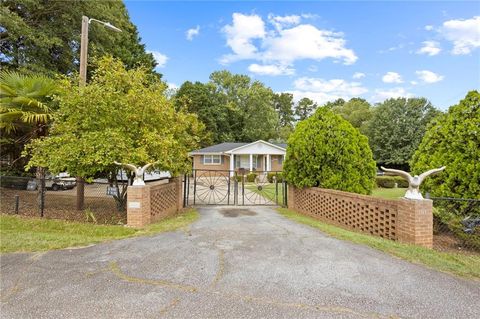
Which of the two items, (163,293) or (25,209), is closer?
(163,293)

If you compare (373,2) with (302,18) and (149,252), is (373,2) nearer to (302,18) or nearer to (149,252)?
(302,18)

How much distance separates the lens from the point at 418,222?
5.12 m

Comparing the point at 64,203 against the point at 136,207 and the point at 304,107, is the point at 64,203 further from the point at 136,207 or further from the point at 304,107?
the point at 304,107

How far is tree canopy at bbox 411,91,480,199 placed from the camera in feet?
18.2

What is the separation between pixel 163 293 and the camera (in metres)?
3.06

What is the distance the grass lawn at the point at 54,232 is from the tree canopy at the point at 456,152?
6.22m

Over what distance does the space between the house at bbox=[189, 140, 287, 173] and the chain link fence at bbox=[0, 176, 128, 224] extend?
16967 millimetres

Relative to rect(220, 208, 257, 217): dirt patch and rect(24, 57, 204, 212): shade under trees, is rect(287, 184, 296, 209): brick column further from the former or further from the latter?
rect(24, 57, 204, 212): shade under trees

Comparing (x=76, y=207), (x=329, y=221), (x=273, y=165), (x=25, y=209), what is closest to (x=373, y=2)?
(x=329, y=221)

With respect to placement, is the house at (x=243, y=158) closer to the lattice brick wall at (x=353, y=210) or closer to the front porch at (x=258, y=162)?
the front porch at (x=258, y=162)

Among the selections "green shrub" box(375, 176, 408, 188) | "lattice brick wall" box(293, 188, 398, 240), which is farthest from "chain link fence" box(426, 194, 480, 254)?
"green shrub" box(375, 176, 408, 188)

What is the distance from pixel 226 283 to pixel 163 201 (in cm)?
528

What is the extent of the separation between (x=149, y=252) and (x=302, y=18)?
11790 mm

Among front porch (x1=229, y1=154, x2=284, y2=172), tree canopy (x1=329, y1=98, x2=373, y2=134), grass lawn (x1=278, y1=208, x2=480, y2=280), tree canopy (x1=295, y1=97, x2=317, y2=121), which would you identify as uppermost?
tree canopy (x1=295, y1=97, x2=317, y2=121)
